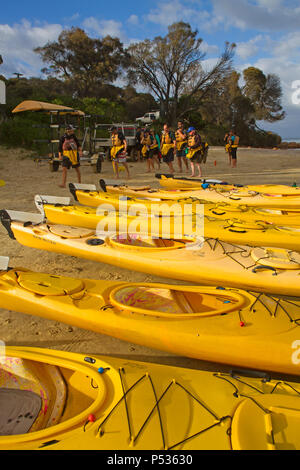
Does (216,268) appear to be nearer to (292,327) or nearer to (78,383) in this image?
(292,327)

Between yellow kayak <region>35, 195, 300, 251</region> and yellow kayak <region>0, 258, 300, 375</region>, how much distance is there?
1.34 meters

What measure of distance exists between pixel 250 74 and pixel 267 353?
108 feet

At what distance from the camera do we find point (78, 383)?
1933 millimetres

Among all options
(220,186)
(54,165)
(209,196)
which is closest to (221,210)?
(209,196)

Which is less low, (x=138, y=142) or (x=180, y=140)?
(x=138, y=142)

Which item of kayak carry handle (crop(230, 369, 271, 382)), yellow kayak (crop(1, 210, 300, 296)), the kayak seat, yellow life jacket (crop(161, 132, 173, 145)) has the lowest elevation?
the kayak seat

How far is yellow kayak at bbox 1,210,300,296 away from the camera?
2.99 meters

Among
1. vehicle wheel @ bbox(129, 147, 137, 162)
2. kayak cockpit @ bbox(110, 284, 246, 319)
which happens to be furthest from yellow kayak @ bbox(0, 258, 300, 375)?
vehicle wheel @ bbox(129, 147, 137, 162)

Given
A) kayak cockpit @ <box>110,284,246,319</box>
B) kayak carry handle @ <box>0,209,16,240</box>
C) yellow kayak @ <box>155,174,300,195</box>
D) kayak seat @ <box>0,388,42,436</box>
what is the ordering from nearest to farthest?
kayak seat @ <box>0,388,42,436</box> → kayak cockpit @ <box>110,284,246,319</box> → kayak carry handle @ <box>0,209,16,240</box> → yellow kayak @ <box>155,174,300,195</box>

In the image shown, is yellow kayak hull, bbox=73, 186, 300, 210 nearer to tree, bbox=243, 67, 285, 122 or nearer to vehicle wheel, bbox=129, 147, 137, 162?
vehicle wheel, bbox=129, 147, 137, 162

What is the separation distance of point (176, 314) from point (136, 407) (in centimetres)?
81

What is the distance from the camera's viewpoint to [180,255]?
11.2 feet

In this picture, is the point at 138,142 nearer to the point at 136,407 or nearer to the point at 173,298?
the point at 173,298

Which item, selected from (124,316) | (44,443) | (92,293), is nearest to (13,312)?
(92,293)
